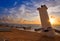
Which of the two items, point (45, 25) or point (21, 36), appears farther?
point (45, 25)

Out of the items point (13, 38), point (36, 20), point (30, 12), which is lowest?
point (13, 38)

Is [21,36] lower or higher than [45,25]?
lower

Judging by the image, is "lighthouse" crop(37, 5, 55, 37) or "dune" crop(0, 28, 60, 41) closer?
"dune" crop(0, 28, 60, 41)

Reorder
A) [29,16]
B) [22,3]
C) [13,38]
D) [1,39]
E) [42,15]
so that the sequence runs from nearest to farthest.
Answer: [1,39], [13,38], [42,15], [22,3], [29,16]

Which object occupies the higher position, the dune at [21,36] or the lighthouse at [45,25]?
the lighthouse at [45,25]

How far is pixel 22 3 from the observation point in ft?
23.6

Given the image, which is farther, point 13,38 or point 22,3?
point 22,3

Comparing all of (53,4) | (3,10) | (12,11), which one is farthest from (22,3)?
(53,4)

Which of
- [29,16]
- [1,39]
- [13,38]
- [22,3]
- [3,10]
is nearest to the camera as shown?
[1,39]

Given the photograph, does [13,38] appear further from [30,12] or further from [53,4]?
[53,4]

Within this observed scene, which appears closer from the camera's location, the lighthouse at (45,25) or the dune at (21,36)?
the dune at (21,36)

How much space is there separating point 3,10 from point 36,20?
2.44m

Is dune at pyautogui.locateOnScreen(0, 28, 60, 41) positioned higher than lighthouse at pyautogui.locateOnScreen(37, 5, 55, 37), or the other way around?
lighthouse at pyautogui.locateOnScreen(37, 5, 55, 37)

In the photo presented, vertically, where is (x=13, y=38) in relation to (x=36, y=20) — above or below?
below
